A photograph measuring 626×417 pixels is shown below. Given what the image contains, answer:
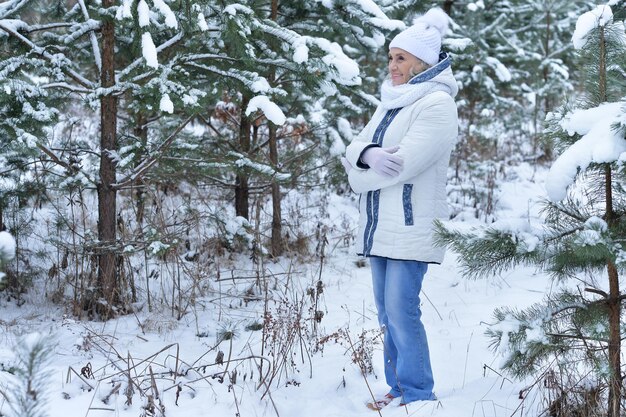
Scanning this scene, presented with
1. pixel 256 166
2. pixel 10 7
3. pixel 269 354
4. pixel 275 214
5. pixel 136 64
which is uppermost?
pixel 10 7

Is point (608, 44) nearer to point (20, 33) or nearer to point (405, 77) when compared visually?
point (405, 77)

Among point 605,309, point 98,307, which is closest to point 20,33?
point 98,307

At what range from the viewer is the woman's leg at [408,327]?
12.3 ft

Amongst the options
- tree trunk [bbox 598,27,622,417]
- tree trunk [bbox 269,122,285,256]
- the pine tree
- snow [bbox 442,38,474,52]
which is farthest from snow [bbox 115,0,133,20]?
snow [bbox 442,38,474,52]

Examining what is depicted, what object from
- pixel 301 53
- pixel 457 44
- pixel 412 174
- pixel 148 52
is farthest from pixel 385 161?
pixel 457 44

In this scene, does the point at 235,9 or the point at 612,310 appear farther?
the point at 235,9

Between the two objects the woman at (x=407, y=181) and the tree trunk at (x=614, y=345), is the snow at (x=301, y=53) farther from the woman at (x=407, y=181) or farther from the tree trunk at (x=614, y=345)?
the tree trunk at (x=614, y=345)

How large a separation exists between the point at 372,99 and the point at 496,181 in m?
4.28

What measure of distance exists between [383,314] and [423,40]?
1.61m

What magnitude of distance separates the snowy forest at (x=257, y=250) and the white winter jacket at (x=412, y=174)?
1.29 feet

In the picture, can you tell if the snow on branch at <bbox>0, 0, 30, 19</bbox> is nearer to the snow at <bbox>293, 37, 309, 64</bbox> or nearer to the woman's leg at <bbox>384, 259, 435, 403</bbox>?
the snow at <bbox>293, 37, 309, 64</bbox>

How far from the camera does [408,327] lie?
3.82 m

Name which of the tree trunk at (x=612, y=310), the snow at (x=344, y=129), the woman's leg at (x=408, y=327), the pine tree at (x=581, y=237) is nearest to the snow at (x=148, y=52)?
the woman's leg at (x=408, y=327)

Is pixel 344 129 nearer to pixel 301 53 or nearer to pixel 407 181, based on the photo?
pixel 301 53
